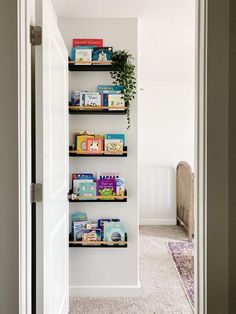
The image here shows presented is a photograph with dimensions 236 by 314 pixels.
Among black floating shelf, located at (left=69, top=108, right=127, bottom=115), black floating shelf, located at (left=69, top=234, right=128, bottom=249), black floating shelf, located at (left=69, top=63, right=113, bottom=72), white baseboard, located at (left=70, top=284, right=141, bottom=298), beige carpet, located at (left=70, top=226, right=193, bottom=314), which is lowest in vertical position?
beige carpet, located at (left=70, top=226, right=193, bottom=314)

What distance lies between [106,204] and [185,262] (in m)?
1.40

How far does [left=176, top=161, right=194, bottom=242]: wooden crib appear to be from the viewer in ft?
14.4

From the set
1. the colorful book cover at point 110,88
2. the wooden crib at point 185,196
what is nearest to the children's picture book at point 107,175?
the colorful book cover at point 110,88

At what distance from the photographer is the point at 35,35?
1.44 metres

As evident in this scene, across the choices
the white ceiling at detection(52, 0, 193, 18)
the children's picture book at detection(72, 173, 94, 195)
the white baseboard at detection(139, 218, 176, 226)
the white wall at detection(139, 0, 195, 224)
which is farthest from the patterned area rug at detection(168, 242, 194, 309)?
the white ceiling at detection(52, 0, 193, 18)

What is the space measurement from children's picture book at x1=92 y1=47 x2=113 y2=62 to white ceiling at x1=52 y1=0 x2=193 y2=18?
0.97ft

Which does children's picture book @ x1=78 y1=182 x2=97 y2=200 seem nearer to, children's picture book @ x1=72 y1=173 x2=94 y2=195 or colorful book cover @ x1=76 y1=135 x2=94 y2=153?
children's picture book @ x1=72 y1=173 x2=94 y2=195

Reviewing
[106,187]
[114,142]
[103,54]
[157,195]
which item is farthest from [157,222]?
[103,54]
